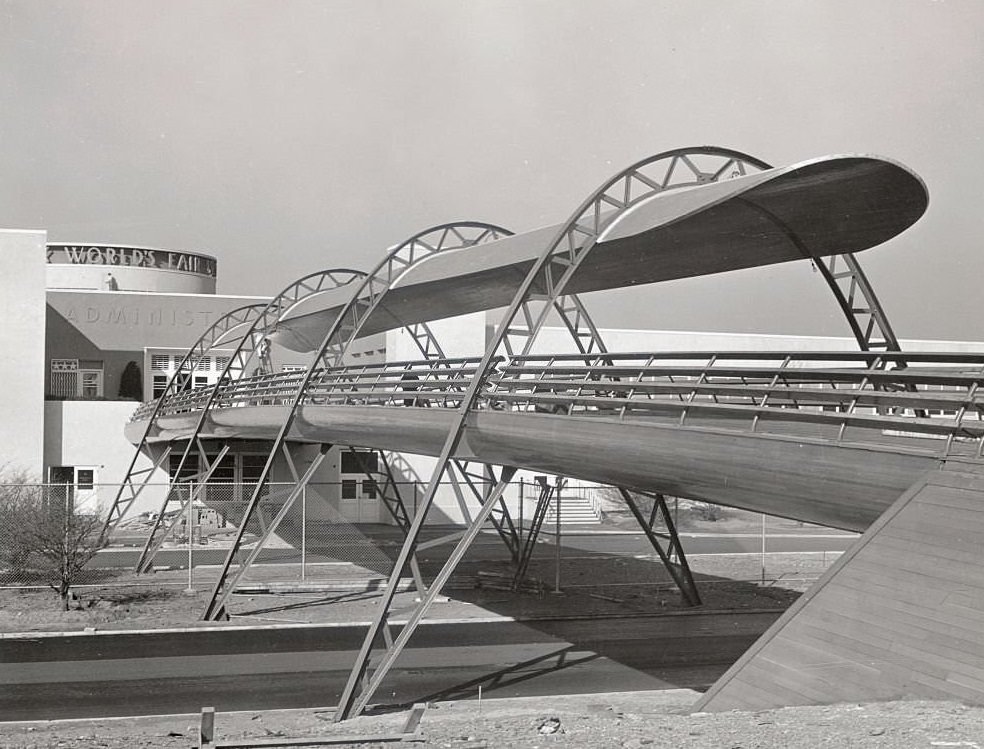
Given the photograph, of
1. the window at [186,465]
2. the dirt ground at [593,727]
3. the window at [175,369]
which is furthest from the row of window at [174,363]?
the dirt ground at [593,727]

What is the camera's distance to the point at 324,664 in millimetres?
17141

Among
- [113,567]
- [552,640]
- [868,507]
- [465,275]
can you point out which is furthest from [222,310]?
[868,507]

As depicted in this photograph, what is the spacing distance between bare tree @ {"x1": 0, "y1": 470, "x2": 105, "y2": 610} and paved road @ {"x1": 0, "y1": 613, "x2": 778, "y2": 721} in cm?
418

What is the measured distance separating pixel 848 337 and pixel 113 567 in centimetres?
3928

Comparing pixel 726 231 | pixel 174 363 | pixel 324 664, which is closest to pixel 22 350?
pixel 174 363

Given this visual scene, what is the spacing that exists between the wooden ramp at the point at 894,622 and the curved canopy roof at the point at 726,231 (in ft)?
24.5

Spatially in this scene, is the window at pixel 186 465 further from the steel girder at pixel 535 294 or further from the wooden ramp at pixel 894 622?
the wooden ramp at pixel 894 622

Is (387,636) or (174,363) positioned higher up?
(174,363)

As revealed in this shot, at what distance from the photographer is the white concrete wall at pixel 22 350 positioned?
36.6 metres

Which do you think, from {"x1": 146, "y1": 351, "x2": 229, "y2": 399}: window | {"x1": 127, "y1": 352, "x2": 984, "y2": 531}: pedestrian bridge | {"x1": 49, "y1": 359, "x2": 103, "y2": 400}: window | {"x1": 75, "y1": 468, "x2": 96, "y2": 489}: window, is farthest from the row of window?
{"x1": 127, "y1": 352, "x2": 984, "y2": 531}: pedestrian bridge

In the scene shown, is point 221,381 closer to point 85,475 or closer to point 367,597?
point 367,597

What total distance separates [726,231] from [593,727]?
11249mm

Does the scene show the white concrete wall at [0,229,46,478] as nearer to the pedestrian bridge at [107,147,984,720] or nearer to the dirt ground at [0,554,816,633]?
the pedestrian bridge at [107,147,984,720]

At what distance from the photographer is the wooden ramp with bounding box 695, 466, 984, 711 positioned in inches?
302
